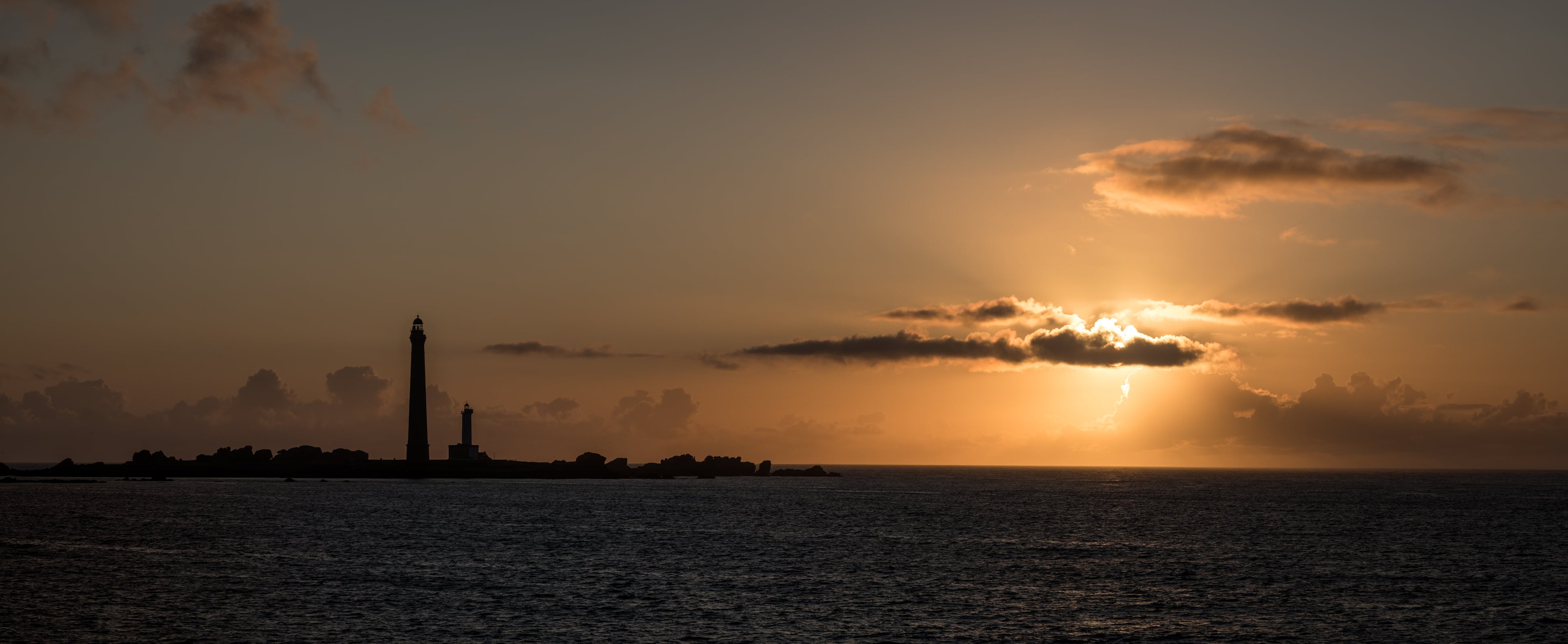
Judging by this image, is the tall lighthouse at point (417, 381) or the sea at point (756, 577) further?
the tall lighthouse at point (417, 381)

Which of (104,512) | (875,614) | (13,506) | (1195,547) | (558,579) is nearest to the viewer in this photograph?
(875,614)

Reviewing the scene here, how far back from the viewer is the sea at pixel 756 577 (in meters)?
49.5

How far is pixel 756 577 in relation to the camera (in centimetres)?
6738

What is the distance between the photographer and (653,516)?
121375 millimetres

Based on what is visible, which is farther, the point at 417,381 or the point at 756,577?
the point at 417,381

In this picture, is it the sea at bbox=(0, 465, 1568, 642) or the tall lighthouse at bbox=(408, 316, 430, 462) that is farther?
the tall lighthouse at bbox=(408, 316, 430, 462)

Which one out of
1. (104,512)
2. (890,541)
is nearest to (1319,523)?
(890,541)

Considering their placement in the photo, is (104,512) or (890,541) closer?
(890,541)

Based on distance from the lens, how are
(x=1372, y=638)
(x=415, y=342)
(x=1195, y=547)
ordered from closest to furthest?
1. (x=1372, y=638)
2. (x=1195, y=547)
3. (x=415, y=342)

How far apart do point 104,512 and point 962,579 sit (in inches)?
3540

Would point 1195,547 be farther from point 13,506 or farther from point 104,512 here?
point 13,506

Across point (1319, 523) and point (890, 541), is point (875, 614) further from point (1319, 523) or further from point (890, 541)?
point (1319, 523)

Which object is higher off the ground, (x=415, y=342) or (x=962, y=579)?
(x=415, y=342)

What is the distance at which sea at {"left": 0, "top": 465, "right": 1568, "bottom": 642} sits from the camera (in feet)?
162
